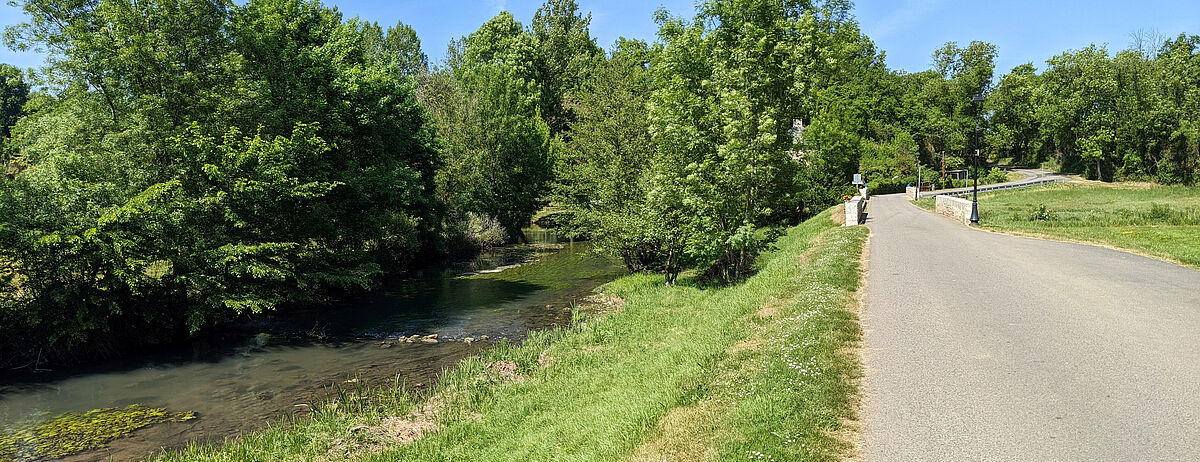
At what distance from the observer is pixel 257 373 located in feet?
47.6

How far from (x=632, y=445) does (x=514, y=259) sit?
2844 cm

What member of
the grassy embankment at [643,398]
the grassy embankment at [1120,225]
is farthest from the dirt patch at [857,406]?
the grassy embankment at [1120,225]

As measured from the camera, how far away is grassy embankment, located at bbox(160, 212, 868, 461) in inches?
257

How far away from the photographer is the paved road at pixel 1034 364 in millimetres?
5727

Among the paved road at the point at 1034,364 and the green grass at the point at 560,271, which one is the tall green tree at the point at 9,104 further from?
the paved road at the point at 1034,364

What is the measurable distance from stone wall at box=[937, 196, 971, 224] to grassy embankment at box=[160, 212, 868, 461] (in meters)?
17.3

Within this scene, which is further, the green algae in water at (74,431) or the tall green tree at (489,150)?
the tall green tree at (489,150)

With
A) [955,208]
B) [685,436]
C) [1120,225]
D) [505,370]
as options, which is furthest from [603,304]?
[1120,225]

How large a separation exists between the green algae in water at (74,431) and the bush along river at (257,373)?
2 centimetres

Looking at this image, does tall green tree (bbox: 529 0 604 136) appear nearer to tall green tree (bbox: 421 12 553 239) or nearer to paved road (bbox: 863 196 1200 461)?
tall green tree (bbox: 421 12 553 239)

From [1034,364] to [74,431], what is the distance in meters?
15.3

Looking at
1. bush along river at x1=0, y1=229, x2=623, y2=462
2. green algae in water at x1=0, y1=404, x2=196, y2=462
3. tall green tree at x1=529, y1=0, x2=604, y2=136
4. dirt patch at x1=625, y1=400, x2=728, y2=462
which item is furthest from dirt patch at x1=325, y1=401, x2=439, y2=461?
tall green tree at x1=529, y1=0, x2=604, y2=136

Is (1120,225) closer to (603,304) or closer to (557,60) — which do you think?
(603,304)

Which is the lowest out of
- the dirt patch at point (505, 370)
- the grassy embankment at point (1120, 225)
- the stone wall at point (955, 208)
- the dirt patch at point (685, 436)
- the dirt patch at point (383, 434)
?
the dirt patch at point (383, 434)
